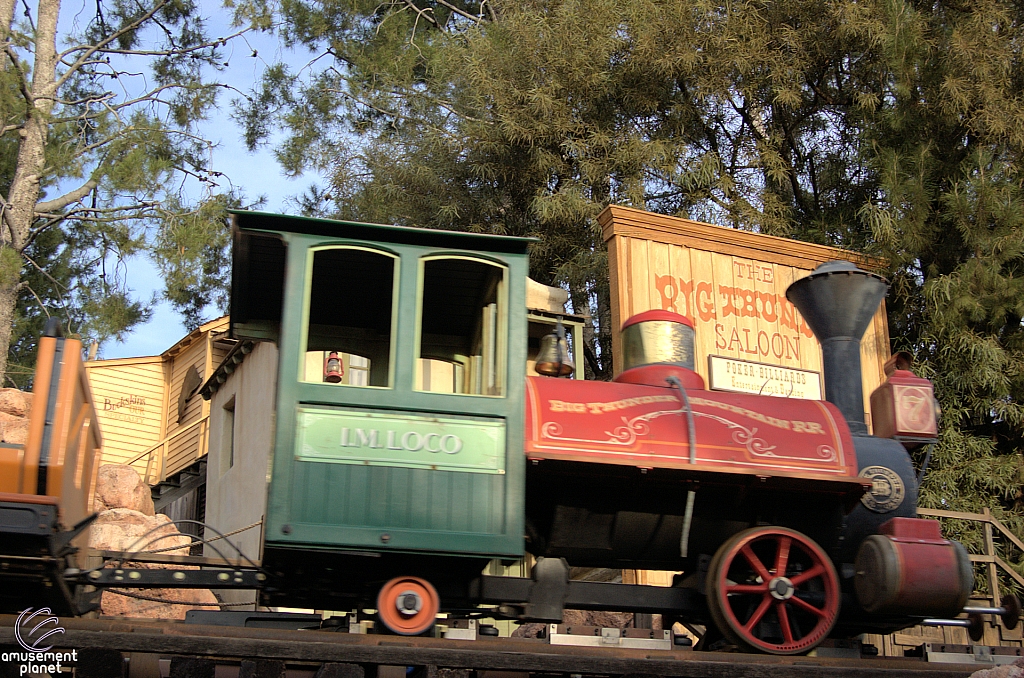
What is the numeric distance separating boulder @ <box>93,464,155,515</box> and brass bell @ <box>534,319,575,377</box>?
990 cm

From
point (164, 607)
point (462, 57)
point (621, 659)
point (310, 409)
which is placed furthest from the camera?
point (462, 57)

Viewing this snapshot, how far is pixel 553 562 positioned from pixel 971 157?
883cm


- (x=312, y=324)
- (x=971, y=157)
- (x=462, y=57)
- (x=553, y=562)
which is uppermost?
(x=462, y=57)

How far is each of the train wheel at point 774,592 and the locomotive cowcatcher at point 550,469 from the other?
0.01 meters

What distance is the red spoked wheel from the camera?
5.59m

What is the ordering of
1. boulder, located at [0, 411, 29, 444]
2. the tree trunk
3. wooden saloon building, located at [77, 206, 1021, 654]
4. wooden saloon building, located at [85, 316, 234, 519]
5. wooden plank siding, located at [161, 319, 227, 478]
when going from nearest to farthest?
wooden saloon building, located at [77, 206, 1021, 654], boulder, located at [0, 411, 29, 444], the tree trunk, wooden plank siding, located at [161, 319, 227, 478], wooden saloon building, located at [85, 316, 234, 519]

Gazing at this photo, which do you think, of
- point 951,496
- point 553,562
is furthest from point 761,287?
point 553,562

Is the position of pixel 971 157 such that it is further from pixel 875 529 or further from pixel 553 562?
pixel 553 562

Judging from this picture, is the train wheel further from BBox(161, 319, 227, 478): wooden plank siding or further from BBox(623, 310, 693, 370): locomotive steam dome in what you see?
BBox(161, 319, 227, 478): wooden plank siding

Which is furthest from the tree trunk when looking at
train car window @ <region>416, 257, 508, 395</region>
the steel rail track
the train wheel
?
the train wheel

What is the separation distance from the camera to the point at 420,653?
490 centimetres

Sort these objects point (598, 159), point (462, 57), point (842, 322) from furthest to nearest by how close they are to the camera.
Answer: point (462, 57)
point (598, 159)
point (842, 322)

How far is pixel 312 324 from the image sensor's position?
23.5 ft

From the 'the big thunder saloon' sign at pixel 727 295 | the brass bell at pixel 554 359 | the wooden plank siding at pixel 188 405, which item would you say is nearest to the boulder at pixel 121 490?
the wooden plank siding at pixel 188 405
